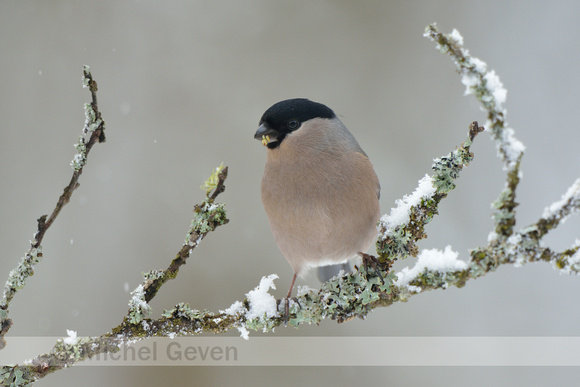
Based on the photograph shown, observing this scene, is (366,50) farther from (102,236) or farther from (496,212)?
(496,212)

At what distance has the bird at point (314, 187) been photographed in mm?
2168

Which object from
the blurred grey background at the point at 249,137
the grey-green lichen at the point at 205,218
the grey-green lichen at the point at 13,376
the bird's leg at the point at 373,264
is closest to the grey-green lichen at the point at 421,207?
the bird's leg at the point at 373,264

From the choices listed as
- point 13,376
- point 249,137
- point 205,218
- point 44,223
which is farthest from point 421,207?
point 249,137

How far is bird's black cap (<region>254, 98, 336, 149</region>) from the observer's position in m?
2.25

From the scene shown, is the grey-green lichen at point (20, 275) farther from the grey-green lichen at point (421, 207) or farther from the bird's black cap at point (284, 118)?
the bird's black cap at point (284, 118)

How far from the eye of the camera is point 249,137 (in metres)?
4.70

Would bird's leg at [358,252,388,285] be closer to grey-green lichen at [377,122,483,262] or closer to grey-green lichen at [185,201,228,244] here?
grey-green lichen at [377,122,483,262]

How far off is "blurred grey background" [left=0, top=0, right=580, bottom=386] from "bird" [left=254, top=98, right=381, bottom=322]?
6.55ft

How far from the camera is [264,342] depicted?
392cm

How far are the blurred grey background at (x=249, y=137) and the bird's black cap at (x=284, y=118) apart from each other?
82.1 inches

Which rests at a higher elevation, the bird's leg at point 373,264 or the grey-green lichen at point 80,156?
the grey-green lichen at point 80,156

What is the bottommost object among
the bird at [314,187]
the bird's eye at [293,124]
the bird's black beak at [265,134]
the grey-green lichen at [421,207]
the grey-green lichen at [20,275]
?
the grey-green lichen at [20,275]

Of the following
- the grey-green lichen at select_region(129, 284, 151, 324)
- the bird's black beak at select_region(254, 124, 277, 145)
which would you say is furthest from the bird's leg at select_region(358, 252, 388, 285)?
the bird's black beak at select_region(254, 124, 277, 145)

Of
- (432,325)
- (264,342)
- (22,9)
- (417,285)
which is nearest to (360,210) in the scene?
(417,285)
